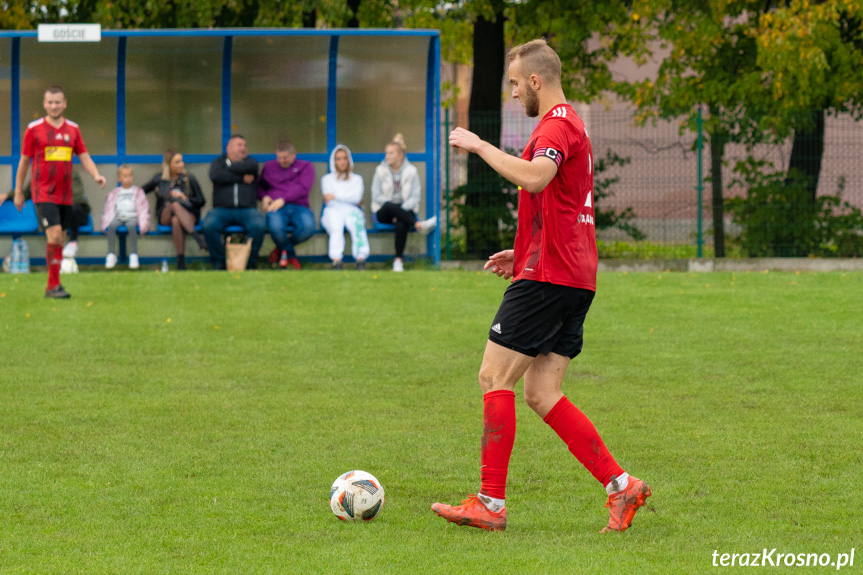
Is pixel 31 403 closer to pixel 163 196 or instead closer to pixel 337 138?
pixel 163 196

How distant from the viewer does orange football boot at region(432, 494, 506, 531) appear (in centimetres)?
456

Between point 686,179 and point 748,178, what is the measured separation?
1121 mm

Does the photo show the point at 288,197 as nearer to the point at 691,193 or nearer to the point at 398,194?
the point at 398,194

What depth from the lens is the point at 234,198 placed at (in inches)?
640

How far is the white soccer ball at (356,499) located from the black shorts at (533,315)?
2.64 feet

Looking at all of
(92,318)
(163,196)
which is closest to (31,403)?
(92,318)

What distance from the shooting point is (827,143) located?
58.3 ft

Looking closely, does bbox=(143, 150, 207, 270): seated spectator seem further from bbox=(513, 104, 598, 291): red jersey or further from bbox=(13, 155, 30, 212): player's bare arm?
Result: bbox=(513, 104, 598, 291): red jersey

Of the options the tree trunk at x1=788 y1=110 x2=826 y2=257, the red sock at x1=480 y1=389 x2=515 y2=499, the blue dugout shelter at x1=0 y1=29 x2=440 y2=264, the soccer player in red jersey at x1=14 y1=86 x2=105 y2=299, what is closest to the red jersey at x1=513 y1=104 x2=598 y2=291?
the red sock at x1=480 y1=389 x2=515 y2=499

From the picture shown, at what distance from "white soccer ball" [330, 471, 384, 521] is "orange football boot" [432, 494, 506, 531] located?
0.87 feet

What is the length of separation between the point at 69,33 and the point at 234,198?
332 centimetres

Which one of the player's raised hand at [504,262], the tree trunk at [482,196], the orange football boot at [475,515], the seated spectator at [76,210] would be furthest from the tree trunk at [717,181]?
the orange football boot at [475,515]

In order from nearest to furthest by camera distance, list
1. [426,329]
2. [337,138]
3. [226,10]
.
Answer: [426,329] → [337,138] → [226,10]

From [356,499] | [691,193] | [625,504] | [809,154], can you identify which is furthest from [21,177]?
[809,154]
